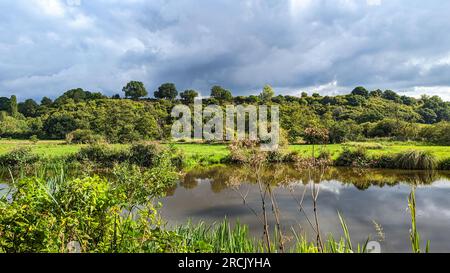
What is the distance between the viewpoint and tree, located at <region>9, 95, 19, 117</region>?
6362 cm

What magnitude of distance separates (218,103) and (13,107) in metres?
36.5

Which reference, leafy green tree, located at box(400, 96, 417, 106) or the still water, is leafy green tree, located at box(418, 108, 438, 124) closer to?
leafy green tree, located at box(400, 96, 417, 106)

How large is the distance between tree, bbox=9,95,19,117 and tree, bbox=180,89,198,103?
30301mm

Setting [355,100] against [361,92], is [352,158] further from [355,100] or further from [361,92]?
[361,92]

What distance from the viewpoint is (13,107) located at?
212ft

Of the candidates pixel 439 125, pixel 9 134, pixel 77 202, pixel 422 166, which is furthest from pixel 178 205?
pixel 9 134

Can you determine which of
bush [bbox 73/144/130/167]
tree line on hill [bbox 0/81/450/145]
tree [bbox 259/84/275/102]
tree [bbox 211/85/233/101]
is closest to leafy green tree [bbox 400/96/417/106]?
tree line on hill [bbox 0/81/450/145]

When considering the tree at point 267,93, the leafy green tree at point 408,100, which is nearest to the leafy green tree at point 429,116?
the leafy green tree at point 408,100

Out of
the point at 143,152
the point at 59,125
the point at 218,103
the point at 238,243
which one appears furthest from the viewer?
the point at 218,103

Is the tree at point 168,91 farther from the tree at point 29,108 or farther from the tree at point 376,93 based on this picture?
the tree at point 376,93

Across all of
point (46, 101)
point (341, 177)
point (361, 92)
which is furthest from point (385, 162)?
point (46, 101)

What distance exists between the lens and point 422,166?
73.5 ft
